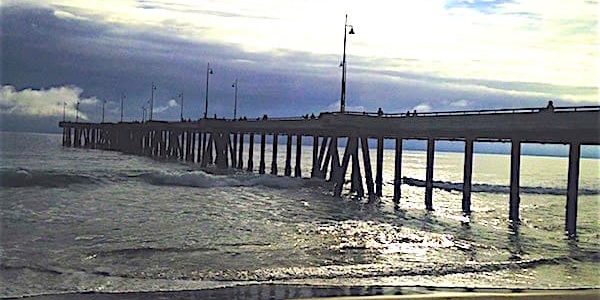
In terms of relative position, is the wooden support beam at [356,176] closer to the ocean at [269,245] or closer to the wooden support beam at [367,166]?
the wooden support beam at [367,166]

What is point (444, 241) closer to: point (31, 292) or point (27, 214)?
point (31, 292)

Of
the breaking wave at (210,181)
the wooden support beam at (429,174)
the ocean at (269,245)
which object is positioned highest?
the wooden support beam at (429,174)

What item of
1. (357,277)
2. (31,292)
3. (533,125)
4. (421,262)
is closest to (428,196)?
(533,125)

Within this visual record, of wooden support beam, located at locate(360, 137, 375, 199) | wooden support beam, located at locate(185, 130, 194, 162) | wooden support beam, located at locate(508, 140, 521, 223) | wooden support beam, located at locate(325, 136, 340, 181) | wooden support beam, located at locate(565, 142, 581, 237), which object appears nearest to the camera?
wooden support beam, located at locate(565, 142, 581, 237)

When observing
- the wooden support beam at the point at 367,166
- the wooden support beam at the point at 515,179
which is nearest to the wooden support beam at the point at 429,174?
the wooden support beam at the point at 367,166

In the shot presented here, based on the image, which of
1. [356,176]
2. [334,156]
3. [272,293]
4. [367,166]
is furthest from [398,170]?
[272,293]

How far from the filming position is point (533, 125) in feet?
62.1

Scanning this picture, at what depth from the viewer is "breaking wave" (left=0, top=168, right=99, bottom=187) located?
28.7m

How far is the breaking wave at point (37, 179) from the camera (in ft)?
94.3

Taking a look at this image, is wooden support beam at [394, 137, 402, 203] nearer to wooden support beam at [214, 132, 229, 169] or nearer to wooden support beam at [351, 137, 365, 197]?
wooden support beam at [351, 137, 365, 197]

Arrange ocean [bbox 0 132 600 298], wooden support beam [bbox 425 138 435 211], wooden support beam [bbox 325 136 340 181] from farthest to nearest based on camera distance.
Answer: wooden support beam [bbox 325 136 340 181] → wooden support beam [bbox 425 138 435 211] → ocean [bbox 0 132 600 298]

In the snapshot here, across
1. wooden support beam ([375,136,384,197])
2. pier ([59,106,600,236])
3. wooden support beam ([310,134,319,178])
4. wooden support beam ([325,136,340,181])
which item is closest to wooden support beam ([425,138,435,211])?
pier ([59,106,600,236])

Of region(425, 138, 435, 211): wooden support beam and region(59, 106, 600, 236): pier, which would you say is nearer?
region(59, 106, 600, 236): pier

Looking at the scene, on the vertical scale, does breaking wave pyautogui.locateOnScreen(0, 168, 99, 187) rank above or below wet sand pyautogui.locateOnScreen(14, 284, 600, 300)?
below
